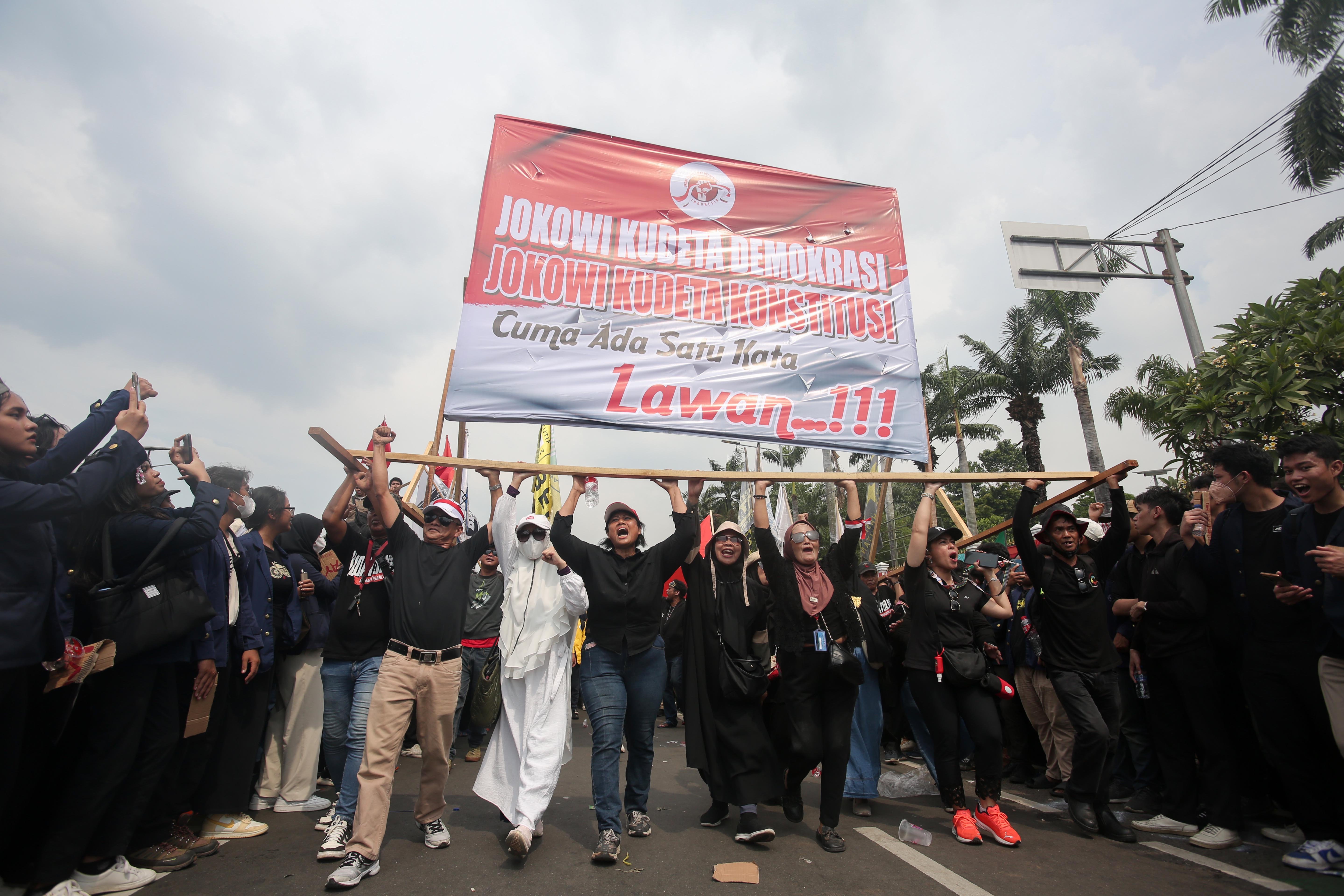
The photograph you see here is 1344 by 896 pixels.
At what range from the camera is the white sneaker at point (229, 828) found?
13.5ft

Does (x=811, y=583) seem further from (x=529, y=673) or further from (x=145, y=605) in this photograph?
(x=145, y=605)

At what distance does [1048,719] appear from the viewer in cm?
552

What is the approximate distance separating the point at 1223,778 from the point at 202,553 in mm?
6222

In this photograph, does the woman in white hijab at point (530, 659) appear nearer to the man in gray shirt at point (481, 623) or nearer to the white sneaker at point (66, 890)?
the white sneaker at point (66, 890)

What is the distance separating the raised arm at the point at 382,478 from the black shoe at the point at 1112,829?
476cm

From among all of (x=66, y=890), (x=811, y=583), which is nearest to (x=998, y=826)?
(x=811, y=583)


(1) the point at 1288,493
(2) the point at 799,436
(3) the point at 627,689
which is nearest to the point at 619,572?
(3) the point at 627,689

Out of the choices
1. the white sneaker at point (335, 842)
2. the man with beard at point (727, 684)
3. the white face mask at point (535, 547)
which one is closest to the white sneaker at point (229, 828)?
the white sneaker at point (335, 842)

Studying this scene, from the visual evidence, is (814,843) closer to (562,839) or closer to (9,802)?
(562,839)

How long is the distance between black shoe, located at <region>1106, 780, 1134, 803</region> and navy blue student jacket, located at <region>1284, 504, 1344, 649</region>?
2234mm

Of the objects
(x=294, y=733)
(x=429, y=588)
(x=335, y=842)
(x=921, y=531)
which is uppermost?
(x=921, y=531)

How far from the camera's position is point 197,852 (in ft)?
12.3

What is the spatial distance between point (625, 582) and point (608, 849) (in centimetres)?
149

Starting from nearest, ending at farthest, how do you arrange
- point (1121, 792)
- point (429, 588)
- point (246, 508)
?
point (429, 588) < point (246, 508) < point (1121, 792)
